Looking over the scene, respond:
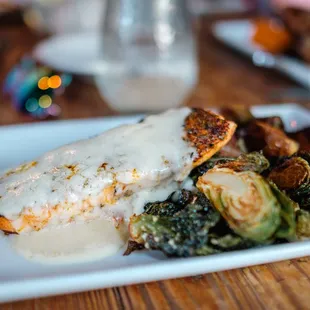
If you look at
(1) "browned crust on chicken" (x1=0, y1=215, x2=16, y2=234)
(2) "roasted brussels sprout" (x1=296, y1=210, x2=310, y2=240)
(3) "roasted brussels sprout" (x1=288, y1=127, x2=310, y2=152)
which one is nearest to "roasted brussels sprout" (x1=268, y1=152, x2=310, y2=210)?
(2) "roasted brussels sprout" (x1=296, y1=210, x2=310, y2=240)

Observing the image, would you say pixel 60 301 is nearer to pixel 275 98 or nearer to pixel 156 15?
pixel 156 15

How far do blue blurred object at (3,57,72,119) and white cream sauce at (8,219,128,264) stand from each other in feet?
4.43

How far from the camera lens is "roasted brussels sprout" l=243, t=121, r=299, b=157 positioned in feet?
5.96

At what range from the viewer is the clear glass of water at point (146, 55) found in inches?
102

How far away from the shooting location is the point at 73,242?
145 cm

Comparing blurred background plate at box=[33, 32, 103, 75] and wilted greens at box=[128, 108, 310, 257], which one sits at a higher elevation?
blurred background plate at box=[33, 32, 103, 75]

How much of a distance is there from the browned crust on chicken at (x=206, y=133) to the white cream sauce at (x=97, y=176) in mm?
30

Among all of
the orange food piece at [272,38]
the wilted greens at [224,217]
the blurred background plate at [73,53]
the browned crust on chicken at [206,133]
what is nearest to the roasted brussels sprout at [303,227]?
the wilted greens at [224,217]

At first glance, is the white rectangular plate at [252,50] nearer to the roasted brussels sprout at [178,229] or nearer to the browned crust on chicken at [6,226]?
the roasted brussels sprout at [178,229]

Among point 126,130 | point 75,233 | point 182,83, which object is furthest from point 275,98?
point 75,233

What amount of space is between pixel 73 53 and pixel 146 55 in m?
0.86

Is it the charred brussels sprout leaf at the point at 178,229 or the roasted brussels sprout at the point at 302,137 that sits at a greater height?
the charred brussels sprout leaf at the point at 178,229

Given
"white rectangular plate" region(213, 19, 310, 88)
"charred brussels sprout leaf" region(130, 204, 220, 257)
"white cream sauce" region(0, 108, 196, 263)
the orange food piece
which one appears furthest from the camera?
the orange food piece

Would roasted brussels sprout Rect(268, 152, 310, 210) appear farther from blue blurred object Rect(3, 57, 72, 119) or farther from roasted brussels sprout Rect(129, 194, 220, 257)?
blue blurred object Rect(3, 57, 72, 119)
